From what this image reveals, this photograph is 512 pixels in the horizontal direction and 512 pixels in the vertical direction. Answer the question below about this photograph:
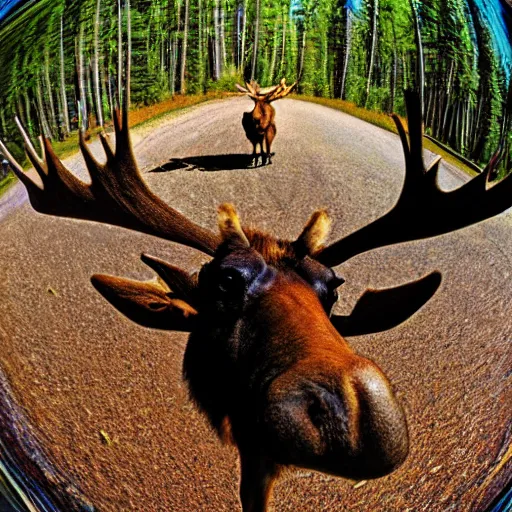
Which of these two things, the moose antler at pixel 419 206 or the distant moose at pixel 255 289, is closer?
the distant moose at pixel 255 289

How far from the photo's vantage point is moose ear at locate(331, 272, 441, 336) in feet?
5.61

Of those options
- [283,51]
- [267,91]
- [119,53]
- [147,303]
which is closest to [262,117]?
[267,91]

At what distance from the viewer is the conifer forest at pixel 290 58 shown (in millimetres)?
1734

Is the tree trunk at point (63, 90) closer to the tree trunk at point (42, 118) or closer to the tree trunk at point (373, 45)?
the tree trunk at point (42, 118)

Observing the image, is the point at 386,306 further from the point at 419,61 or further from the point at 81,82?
the point at 81,82

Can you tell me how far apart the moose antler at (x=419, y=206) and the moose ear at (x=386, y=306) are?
0.35 feet

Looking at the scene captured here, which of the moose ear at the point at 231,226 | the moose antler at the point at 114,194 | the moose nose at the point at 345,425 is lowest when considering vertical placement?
the moose nose at the point at 345,425

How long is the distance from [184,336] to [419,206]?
63 centimetres

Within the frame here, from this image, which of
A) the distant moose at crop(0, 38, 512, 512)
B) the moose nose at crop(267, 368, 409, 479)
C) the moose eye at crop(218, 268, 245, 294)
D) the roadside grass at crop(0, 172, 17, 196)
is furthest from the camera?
the roadside grass at crop(0, 172, 17, 196)

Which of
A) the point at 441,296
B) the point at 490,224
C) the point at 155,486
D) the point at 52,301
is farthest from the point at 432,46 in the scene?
the point at 155,486

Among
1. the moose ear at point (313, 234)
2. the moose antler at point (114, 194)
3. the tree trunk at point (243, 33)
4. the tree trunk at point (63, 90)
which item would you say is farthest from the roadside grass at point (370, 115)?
the tree trunk at point (63, 90)

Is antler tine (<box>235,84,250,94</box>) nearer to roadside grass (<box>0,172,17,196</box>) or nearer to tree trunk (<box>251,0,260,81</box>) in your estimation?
tree trunk (<box>251,0,260,81</box>)

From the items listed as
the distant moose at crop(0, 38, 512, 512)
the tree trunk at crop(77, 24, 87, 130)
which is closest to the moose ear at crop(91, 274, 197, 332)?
the distant moose at crop(0, 38, 512, 512)

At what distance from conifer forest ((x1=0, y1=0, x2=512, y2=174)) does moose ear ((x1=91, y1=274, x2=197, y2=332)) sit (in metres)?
0.39
